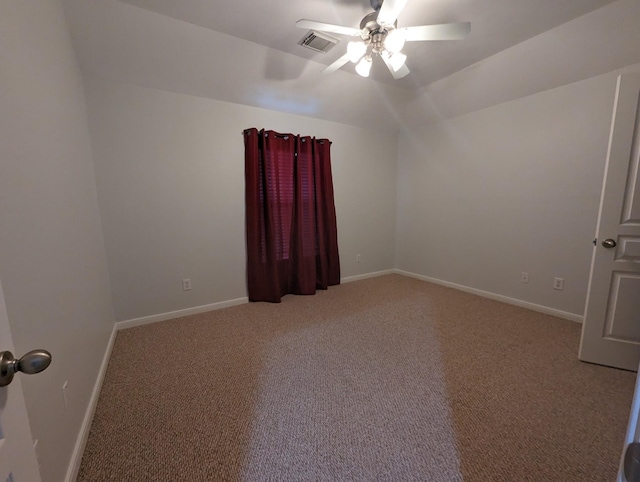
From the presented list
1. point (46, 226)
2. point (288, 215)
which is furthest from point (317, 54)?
point (46, 226)

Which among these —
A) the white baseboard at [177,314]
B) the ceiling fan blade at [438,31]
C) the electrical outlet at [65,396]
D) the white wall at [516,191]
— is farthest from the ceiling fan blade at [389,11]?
the white baseboard at [177,314]

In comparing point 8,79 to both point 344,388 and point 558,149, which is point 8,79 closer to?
point 344,388

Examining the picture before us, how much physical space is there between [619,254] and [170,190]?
12.5ft

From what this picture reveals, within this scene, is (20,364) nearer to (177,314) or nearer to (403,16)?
(177,314)

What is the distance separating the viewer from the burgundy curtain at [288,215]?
9.95 feet

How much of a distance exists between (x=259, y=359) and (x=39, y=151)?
5.78ft

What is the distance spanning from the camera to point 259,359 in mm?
2020

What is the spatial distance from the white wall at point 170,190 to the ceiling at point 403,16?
32.4 inches

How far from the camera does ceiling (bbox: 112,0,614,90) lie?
1.84m

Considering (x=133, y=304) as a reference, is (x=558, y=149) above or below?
above

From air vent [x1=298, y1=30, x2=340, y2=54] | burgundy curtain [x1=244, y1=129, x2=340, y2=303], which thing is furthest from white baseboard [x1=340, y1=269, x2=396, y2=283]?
air vent [x1=298, y1=30, x2=340, y2=54]

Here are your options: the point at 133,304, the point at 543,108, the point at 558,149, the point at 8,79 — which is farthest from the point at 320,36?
the point at 133,304

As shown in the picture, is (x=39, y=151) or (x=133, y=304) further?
(x=133, y=304)

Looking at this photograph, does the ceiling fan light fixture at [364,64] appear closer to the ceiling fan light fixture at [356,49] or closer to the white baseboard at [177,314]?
the ceiling fan light fixture at [356,49]
